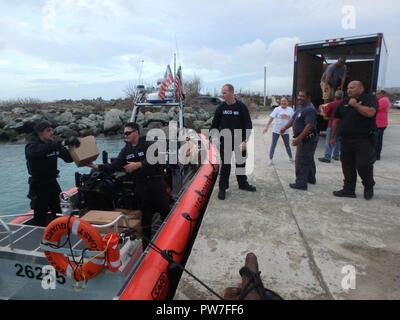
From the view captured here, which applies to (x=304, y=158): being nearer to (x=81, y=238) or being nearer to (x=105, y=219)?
(x=105, y=219)

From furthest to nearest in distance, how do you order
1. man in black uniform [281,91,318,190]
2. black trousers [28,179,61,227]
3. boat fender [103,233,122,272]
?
man in black uniform [281,91,318,190]
black trousers [28,179,61,227]
boat fender [103,233,122,272]

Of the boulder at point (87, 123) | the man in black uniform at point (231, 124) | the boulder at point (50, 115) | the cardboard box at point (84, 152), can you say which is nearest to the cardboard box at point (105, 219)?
the cardboard box at point (84, 152)

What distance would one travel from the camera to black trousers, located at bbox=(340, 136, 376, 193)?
4098 mm

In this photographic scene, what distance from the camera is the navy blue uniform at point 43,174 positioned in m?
3.74

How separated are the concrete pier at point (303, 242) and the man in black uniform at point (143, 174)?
2.32ft

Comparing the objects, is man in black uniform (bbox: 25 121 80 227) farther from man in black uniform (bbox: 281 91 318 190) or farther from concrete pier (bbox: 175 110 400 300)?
man in black uniform (bbox: 281 91 318 190)

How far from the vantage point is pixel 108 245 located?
7.49ft

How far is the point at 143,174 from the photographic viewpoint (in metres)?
3.73

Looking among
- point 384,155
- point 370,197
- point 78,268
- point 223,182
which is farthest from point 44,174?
point 384,155

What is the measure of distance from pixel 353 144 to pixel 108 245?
3403 millimetres

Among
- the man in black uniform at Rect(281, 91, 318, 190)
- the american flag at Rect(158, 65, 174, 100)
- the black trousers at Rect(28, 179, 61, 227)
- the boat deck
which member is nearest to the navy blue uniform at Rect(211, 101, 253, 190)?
the man in black uniform at Rect(281, 91, 318, 190)

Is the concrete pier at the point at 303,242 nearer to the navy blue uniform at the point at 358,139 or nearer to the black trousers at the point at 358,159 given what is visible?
the black trousers at the point at 358,159

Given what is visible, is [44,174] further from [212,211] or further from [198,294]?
[198,294]

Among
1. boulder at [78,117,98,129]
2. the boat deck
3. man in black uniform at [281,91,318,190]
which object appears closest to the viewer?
the boat deck
